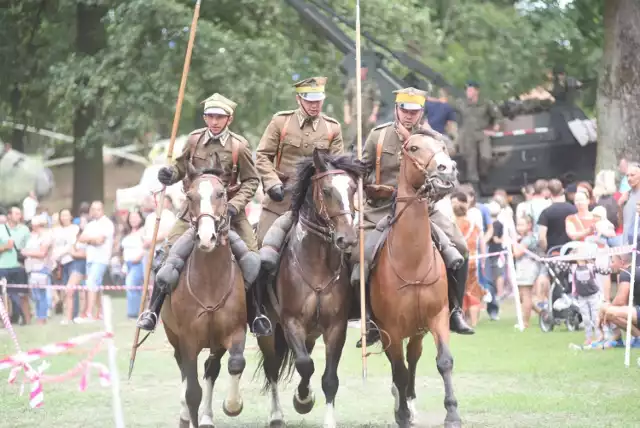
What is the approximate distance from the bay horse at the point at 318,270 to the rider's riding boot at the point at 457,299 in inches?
37.7

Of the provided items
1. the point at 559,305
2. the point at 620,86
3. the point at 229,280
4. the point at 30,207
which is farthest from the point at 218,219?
the point at 30,207

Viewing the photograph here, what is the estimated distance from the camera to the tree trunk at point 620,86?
25734 millimetres

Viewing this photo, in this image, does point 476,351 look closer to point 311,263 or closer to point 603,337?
point 603,337

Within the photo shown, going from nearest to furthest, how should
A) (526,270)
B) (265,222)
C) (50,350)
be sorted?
(50,350)
(265,222)
(526,270)

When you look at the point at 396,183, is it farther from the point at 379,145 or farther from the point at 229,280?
the point at 229,280

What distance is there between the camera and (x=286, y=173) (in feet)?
44.9

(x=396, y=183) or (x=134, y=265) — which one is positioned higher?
(x=396, y=183)

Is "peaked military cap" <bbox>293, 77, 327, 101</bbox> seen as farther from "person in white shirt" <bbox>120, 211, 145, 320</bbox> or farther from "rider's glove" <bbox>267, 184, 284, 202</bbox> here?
"person in white shirt" <bbox>120, 211, 145, 320</bbox>

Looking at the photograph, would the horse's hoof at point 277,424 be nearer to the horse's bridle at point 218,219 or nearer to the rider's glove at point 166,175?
the horse's bridle at point 218,219

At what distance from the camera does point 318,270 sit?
12422 mm

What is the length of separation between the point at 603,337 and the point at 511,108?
10.5 metres

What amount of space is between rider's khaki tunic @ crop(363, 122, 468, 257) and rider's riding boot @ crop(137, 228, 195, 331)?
1.83 meters

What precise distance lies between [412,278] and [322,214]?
38.1 inches

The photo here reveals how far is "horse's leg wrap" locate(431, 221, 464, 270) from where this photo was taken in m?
12.6
